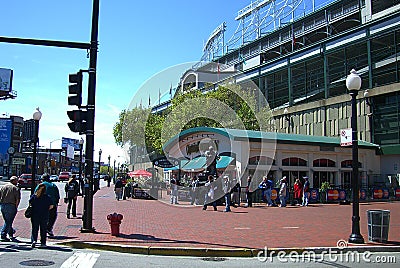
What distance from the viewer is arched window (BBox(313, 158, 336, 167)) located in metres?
34.7

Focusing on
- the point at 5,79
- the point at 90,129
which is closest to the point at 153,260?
the point at 90,129

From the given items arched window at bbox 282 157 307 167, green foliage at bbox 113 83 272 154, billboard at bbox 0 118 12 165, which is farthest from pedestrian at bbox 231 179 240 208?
billboard at bbox 0 118 12 165

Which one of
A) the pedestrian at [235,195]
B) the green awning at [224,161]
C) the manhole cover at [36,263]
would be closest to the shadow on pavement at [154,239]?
the manhole cover at [36,263]

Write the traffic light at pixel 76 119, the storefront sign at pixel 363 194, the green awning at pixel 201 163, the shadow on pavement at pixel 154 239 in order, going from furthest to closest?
the storefront sign at pixel 363 194 < the green awning at pixel 201 163 < the traffic light at pixel 76 119 < the shadow on pavement at pixel 154 239

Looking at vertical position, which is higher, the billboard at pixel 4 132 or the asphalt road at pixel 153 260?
the billboard at pixel 4 132

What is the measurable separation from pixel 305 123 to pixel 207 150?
20.8 m

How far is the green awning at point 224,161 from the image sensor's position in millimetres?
30219

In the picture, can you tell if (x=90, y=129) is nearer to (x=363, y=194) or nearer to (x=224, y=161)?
(x=224, y=161)

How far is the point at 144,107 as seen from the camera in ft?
223

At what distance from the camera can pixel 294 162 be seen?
110 ft

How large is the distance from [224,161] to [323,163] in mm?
9250

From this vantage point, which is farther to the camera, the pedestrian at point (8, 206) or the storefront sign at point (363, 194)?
the storefront sign at point (363, 194)

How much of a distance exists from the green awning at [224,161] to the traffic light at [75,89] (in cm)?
1807

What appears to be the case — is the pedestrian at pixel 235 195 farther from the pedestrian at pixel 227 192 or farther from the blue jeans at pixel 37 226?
the blue jeans at pixel 37 226
